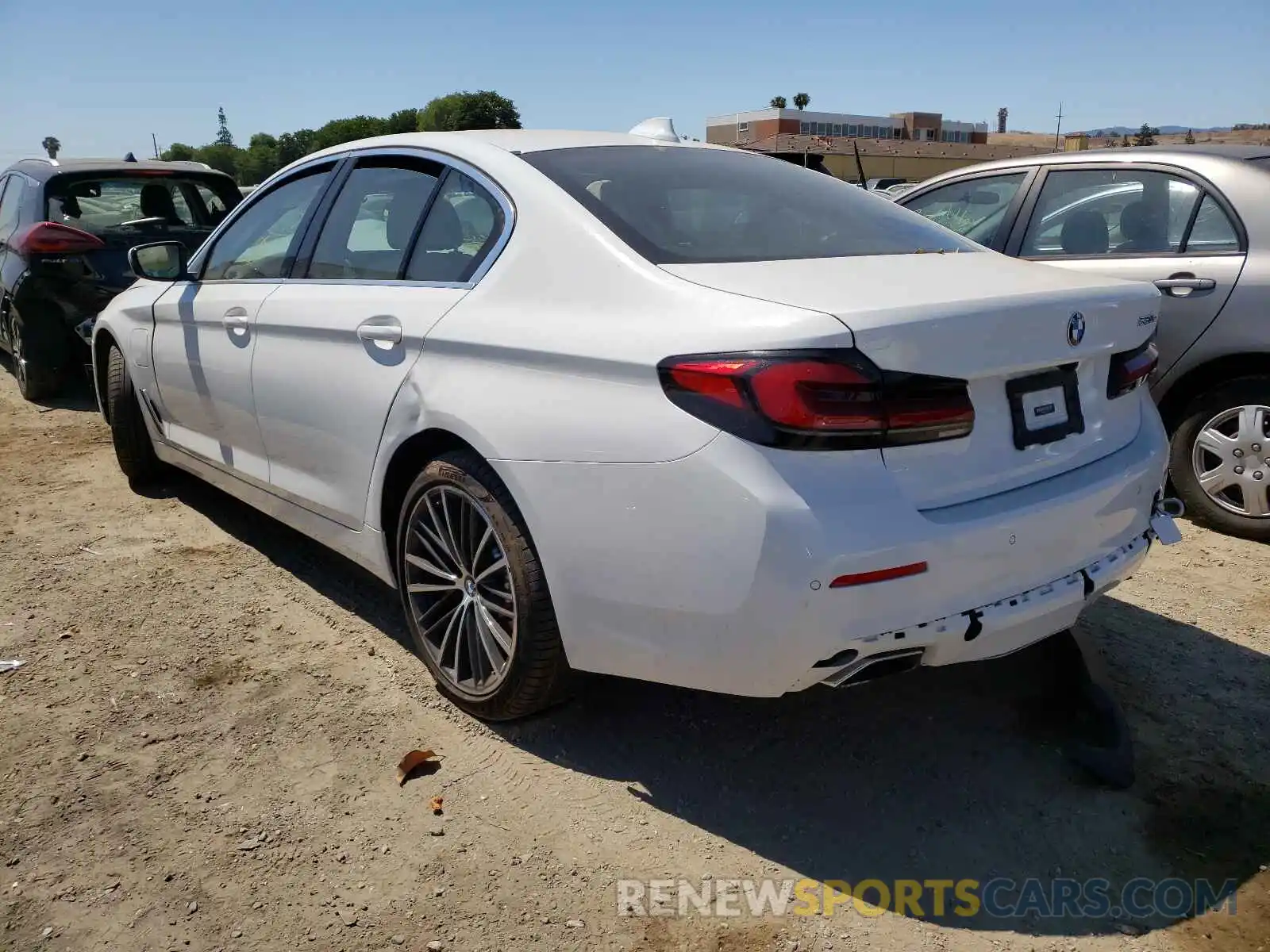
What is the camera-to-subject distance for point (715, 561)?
2.14 metres

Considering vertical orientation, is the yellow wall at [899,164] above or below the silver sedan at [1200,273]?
above

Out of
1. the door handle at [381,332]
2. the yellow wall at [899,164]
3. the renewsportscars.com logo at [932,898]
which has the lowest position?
the renewsportscars.com logo at [932,898]

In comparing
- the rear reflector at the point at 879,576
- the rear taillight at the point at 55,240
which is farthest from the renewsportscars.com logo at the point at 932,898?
the rear taillight at the point at 55,240

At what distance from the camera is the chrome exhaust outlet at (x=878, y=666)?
7.14 ft

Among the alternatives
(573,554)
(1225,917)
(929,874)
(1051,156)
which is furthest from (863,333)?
(1051,156)

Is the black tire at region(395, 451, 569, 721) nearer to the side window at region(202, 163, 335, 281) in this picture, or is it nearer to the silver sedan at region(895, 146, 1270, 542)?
the side window at region(202, 163, 335, 281)

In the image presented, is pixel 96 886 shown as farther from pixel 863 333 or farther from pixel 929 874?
pixel 863 333

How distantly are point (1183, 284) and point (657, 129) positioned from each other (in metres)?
2.43

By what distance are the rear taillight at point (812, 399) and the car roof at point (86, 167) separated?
→ 6784 millimetres

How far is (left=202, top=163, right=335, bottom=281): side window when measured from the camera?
3699 millimetres

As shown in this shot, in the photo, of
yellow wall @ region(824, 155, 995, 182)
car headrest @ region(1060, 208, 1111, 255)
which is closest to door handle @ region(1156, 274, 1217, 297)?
car headrest @ region(1060, 208, 1111, 255)

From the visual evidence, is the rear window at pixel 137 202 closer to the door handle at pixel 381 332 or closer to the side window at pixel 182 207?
the side window at pixel 182 207

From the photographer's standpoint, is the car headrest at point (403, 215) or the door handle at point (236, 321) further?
the door handle at point (236, 321)

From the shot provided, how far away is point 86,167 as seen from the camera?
728cm
